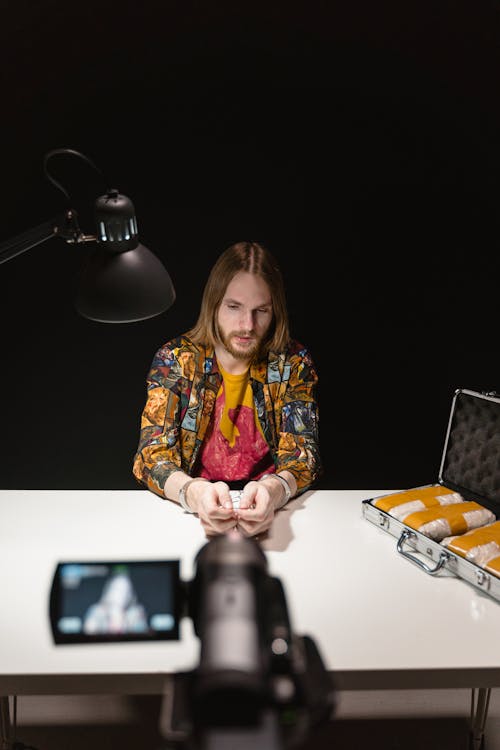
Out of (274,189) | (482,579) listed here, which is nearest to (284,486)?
(482,579)

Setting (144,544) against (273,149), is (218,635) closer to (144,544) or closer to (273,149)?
(144,544)

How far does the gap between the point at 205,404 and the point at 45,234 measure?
1.14m

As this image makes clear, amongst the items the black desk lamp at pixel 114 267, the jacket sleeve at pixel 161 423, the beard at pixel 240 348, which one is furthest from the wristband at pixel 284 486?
the black desk lamp at pixel 114 267

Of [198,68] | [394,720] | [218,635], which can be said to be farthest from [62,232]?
[394,720]

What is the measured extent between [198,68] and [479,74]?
1.12 m

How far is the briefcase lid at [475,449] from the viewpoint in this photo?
80.7 inches

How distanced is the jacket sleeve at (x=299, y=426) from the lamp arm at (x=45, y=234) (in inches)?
41.4

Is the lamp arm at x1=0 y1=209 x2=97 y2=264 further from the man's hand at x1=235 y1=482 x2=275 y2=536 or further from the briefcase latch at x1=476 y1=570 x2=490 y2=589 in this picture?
the briefcase latch at x1=476 y1=570 x2=490 y2=589

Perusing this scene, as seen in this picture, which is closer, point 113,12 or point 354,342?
point 113,12

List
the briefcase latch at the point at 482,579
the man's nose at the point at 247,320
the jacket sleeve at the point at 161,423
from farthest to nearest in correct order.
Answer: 1. the man's nose at the point at 247,320
2. the jacket sleeve at the point at 161,423
3. the briefcase latch at the point at 482,579

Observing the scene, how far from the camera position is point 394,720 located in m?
2.15

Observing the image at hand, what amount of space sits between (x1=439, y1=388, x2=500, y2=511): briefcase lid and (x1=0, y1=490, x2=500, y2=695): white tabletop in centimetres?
36

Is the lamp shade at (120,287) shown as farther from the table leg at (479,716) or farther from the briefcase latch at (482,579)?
the table leg at (479,716)

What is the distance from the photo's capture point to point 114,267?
1425mm
